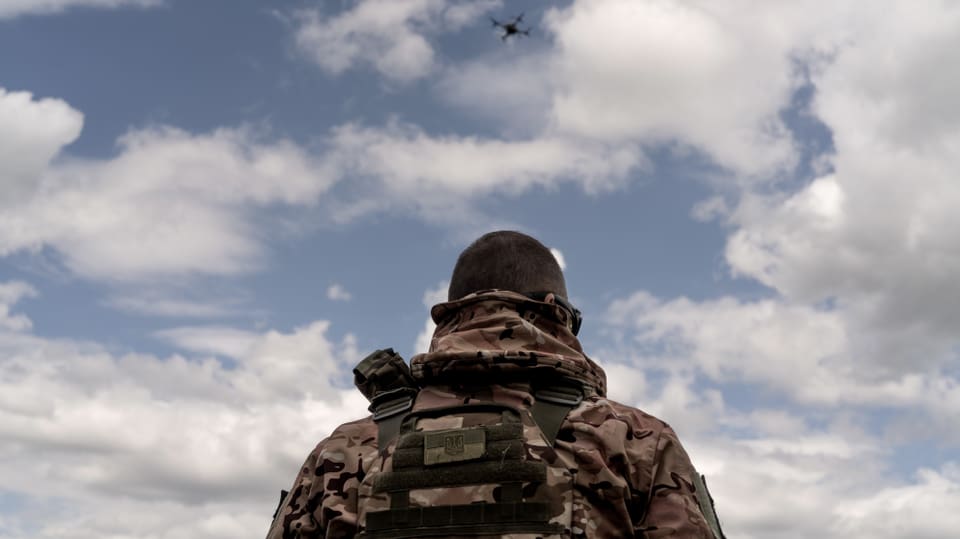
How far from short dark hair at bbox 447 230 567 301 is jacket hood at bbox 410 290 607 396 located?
1.09ft

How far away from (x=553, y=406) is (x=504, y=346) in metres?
0.59

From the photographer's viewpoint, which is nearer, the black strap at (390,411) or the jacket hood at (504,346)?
the jacket hood at (504,346)

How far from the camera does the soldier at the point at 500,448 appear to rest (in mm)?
7297

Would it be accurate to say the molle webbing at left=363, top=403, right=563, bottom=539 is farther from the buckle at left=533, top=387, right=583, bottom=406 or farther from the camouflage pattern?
the buckle at left=533, top=387, right=583, bottom=406

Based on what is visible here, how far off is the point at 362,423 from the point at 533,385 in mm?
1645

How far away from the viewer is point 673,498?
7.34 meters

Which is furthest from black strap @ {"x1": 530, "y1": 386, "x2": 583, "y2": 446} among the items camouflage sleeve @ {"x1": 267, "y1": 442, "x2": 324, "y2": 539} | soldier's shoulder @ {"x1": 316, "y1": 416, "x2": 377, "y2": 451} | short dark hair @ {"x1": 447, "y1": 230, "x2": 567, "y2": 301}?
camouflage sleeve @ {"x1": 267, "y1": 442, "x2": 324, "y2": 539}

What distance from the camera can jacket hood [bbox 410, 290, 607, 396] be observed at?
25.2ft

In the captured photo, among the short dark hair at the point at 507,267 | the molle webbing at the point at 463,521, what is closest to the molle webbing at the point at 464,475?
the molle webbing at the point at 463,521

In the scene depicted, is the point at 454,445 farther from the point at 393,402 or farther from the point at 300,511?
the point at 300,511

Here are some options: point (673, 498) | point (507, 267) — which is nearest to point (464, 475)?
point (673, 498)

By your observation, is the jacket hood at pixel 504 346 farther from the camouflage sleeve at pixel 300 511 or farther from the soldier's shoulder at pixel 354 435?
→ the camouflage sleeve at pixel 300 511

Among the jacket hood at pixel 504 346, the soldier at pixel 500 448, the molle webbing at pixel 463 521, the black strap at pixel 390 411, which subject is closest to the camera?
the molle webbing at pixel 463 521

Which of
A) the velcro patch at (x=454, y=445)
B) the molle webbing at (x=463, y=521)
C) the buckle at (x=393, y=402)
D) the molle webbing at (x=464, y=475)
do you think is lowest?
the molle webbing at (x=463, y=521)
